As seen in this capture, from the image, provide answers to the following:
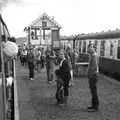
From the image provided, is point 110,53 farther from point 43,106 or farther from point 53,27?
point 53,27

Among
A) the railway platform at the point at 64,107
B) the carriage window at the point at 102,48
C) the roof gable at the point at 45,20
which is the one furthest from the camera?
the roof gable at the point at 45,20

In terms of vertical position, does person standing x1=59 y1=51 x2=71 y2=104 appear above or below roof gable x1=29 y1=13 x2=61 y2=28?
below

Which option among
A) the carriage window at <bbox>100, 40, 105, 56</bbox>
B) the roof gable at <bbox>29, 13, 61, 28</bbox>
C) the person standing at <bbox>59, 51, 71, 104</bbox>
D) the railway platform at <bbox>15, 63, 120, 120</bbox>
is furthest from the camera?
the roof gable at <bbox>29, 13, 61, 28</bbox>

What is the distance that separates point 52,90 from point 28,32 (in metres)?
20.6

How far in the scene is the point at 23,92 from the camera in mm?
10758

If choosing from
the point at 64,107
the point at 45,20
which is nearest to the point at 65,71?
the point at 64,107

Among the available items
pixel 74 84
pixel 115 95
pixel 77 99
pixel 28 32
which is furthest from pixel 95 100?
pixel 28 32

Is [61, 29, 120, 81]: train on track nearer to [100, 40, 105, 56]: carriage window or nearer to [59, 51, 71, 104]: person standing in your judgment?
[100, 40, 105, 56]: carriage window

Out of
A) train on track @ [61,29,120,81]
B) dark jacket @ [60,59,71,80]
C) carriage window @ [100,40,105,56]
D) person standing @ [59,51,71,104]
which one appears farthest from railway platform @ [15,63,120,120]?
carriage window @ [100,40,105,56]

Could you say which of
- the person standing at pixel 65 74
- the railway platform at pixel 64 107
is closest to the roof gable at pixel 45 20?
the railway platform at pixel 64 107

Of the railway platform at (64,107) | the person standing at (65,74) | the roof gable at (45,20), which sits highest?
the roof gable at (45,20)

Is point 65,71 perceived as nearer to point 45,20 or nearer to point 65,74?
point 65,74

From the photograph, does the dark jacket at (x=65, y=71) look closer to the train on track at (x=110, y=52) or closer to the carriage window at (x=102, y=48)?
the train on track at (x=110, y=52)

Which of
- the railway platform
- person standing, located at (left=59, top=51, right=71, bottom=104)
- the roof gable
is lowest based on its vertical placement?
the railway platform
